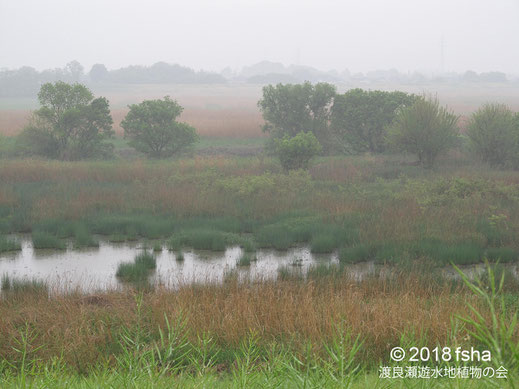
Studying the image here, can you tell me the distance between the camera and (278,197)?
1616 cm

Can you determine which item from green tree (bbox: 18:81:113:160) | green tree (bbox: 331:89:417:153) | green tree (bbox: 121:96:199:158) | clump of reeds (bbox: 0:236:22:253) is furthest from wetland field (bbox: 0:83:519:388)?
green tree (bbox: 331:89:417:153)

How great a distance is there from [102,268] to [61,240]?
208cm

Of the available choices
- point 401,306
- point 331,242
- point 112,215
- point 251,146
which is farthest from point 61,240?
point 251,146

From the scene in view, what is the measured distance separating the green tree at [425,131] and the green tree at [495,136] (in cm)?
114

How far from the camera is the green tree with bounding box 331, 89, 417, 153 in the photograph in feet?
87.8

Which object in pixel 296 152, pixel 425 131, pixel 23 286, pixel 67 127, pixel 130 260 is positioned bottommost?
pixel 130 260

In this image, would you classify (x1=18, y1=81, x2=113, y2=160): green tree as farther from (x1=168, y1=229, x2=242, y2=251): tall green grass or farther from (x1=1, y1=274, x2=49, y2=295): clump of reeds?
(x1=1, y1=274, x2=49, y2=295): clump of reeds

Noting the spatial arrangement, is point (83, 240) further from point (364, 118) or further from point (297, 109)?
point (364, 118)

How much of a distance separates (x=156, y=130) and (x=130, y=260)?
563 inches

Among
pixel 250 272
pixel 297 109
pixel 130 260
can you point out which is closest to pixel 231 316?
pixel 250 272

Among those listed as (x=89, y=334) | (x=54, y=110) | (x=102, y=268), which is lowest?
(x=102, y=268)

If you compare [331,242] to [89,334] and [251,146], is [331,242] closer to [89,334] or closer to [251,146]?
[89,334]

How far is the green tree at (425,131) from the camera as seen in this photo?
22.1m

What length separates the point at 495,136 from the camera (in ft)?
73.5
